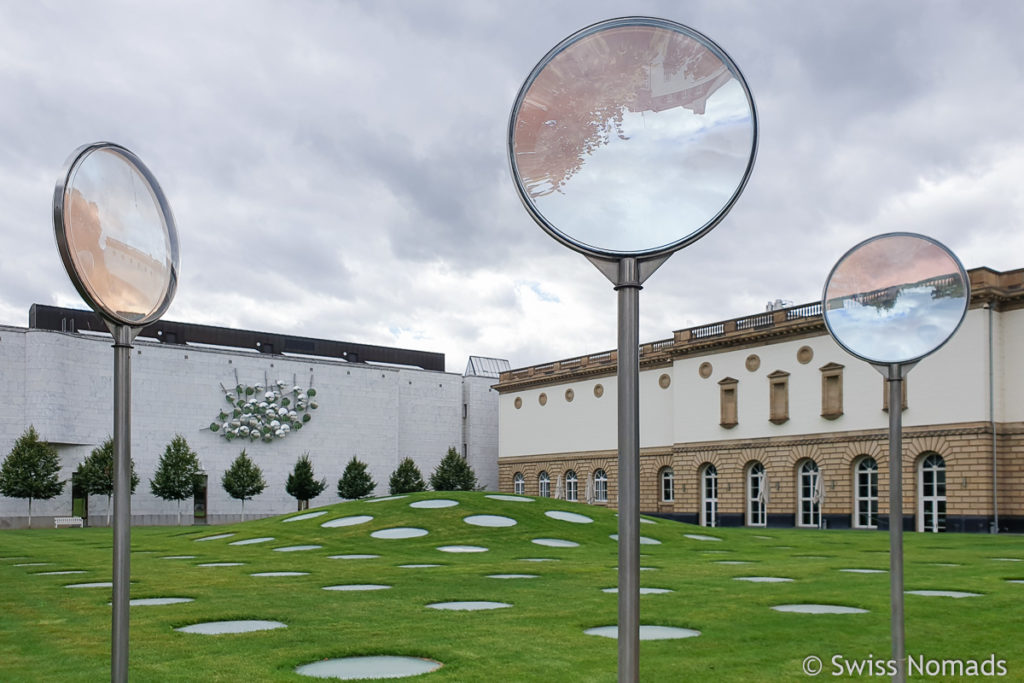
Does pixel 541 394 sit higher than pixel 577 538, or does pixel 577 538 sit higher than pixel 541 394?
pixel 541 394

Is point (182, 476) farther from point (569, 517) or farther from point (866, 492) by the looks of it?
point (866, 492)

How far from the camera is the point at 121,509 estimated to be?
13.6ft

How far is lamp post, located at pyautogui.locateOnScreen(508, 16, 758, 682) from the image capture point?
3.47m

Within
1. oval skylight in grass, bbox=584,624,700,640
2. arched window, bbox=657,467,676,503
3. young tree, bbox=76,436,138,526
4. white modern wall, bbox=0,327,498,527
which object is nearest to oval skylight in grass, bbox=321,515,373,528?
oval skylight in grass, bbox=584,624,700,640

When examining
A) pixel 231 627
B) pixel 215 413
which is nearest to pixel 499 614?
pixel 231 627

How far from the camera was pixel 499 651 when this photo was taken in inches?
358

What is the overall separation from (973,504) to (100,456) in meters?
51.2

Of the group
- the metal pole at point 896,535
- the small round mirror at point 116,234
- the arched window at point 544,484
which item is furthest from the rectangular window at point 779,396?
the small round mirror at point 116,234

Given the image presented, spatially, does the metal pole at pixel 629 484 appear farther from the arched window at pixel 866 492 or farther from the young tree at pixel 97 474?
the young tree at pixel 97 474

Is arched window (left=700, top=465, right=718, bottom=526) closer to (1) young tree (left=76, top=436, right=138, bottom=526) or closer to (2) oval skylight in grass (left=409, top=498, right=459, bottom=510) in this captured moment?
(2) oval skylight in grass (left=409, top=498, right=459, bottom=510)

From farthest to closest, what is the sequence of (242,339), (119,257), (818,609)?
(242,339)
(818,609)
(119,257)

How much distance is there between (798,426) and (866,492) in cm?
558

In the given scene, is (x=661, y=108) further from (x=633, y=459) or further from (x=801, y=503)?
(x=801, y=503)

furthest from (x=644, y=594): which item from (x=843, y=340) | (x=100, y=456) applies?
(x=100, y=456)
